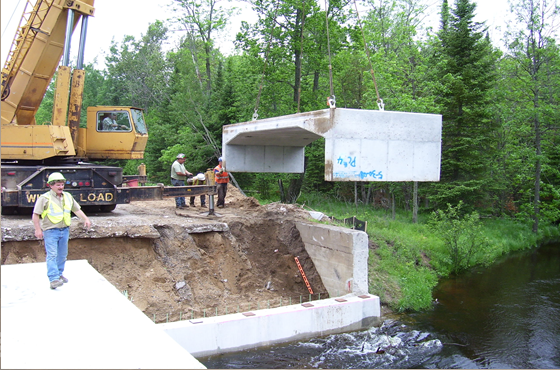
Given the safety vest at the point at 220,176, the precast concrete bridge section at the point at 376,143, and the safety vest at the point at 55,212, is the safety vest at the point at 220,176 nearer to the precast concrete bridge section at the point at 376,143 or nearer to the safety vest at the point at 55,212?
the precast concrete bridge section at the point at 376,143

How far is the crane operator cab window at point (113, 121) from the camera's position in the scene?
1361 cm


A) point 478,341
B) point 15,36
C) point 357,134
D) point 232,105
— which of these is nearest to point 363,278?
point 478,341

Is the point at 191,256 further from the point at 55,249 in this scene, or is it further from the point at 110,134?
the point at 55,249

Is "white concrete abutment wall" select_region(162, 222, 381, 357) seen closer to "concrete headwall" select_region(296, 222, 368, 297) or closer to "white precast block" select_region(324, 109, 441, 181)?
"concrete headwall" select_region(296, 222, 368, 297)

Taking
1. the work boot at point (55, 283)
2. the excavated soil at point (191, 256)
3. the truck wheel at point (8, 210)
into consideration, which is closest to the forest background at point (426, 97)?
the excavated soil at point (191, 256)

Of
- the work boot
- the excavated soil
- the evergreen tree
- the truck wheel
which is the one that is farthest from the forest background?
the work boot

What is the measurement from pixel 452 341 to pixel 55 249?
27.1 ft

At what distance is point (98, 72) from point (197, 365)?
56.1 m

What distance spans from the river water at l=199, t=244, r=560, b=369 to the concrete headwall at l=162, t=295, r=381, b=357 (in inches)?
7.9

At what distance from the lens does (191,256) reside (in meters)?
11.5

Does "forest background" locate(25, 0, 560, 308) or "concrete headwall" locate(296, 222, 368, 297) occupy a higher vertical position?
"forest background" locate(25, 0, 560, 308)

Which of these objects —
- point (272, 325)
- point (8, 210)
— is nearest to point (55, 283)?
point (272, 325)

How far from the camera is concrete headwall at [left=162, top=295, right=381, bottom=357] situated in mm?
9117

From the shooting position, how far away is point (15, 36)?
12422 mm
